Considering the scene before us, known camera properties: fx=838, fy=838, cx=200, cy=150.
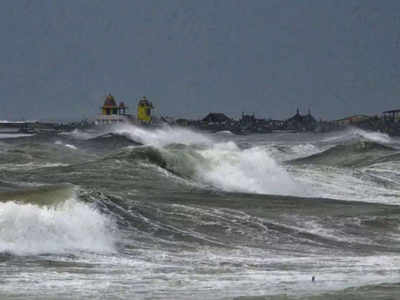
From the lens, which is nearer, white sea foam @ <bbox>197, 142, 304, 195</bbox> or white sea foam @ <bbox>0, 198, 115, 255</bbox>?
white sea foam @ <bbox>0, 198, 115, 255</bbox>

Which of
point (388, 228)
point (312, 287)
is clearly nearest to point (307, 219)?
point (388, 228)

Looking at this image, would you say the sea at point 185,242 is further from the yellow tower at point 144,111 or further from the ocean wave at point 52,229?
the yellow tower at point 144,111

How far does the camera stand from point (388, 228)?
56.2ft

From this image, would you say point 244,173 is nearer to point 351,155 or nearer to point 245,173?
point 245,173

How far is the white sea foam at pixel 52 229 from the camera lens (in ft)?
43.9

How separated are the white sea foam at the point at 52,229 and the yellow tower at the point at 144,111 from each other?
130612 millimetres

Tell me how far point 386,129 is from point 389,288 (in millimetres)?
126145

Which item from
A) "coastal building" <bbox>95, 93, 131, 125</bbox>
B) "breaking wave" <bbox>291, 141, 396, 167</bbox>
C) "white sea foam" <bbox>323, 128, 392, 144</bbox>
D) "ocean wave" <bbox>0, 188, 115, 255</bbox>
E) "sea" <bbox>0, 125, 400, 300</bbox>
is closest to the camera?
"sea" <bbox>0, 125, 400, 300</bbox>

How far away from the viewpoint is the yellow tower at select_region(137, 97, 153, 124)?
14840 centimetres

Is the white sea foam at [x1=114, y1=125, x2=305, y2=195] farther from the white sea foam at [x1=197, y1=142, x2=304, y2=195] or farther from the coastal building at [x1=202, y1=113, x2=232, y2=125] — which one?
the coastal building at [x1=202, y1=113, x2=232, y2=125]

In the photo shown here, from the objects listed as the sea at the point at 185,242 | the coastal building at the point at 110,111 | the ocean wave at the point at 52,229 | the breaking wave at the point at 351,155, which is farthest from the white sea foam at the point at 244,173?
the coastal building at the point at 110,111

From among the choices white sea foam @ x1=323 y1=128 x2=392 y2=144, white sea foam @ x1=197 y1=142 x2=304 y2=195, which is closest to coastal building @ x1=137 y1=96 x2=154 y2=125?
white sea foam @ x1=323 y1=128 x2=392 y2=144

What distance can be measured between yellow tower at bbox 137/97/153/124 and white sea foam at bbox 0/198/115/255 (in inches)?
5142

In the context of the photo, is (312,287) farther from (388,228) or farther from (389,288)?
(388,228)
